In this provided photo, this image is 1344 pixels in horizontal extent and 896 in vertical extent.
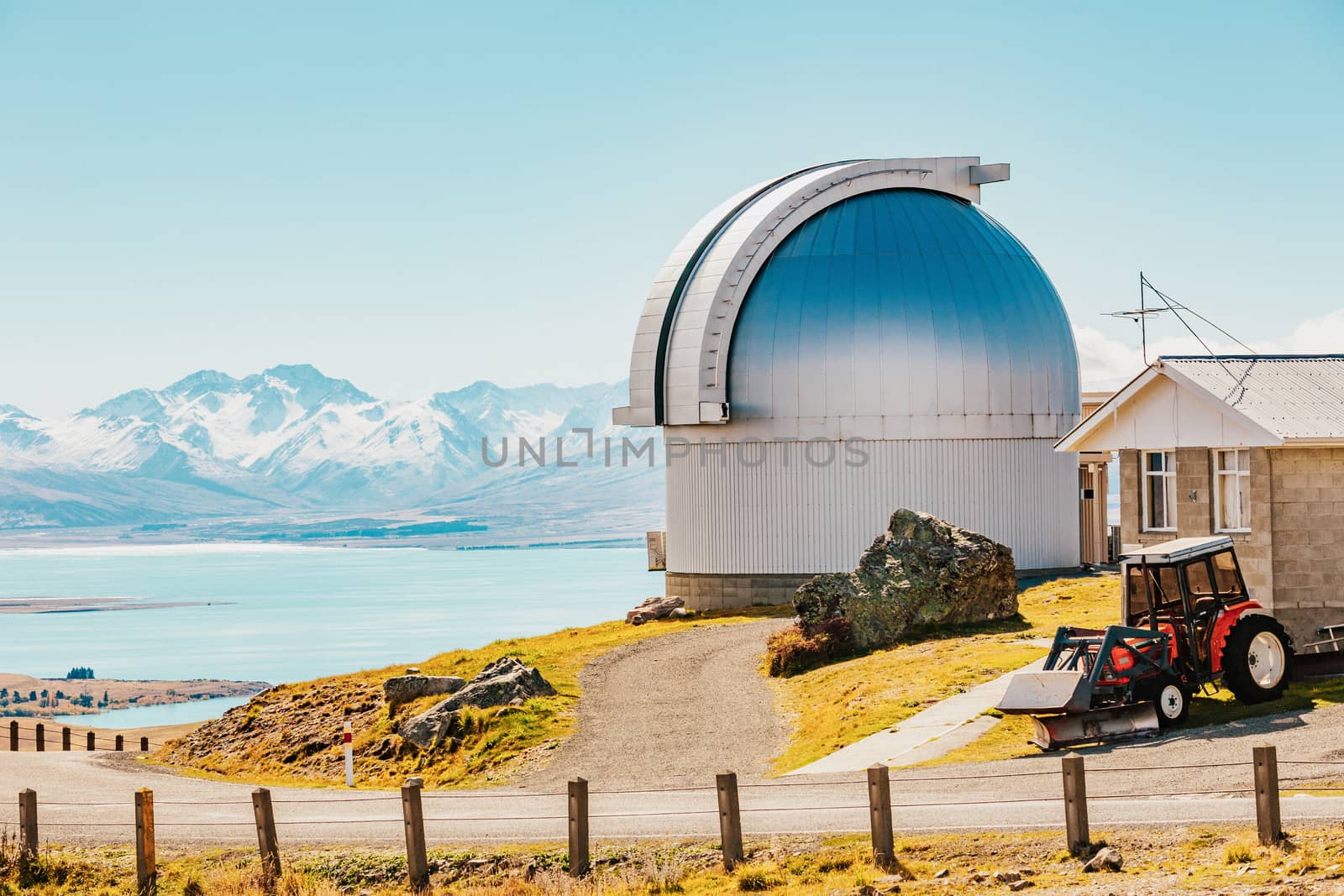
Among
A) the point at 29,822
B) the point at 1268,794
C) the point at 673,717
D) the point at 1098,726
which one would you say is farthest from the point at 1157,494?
the point at 29,822

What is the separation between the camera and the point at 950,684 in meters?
26.8

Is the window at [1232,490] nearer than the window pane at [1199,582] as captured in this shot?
No

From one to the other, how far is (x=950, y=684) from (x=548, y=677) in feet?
30.6

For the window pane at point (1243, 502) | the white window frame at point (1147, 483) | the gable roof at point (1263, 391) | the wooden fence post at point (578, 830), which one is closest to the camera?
the wooden fence post at point (578, 830)

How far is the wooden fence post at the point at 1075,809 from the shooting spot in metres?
14.5

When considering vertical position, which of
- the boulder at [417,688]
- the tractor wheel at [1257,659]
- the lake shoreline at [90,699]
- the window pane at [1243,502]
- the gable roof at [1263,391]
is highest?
the gable roof at [1263,391]

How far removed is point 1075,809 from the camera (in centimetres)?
1462

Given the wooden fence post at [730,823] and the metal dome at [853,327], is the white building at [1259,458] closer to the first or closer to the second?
the wooden fence post at [730,823]

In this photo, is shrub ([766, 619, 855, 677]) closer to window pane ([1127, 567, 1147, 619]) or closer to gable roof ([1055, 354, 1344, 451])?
gable roof ([1055, 354, 1344, 451])

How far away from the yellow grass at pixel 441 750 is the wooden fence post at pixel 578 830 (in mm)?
9233

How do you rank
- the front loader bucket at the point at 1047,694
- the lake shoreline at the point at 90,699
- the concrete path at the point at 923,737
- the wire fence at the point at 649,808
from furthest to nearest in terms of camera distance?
the lake shoreline at the point at 90,699
the concrete path at the point at 923,737
the front loader bucket at the point at 1047,694
the wire fence at the point at 649,808

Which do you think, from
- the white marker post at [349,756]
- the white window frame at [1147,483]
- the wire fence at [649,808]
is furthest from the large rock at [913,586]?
the wire fence at [649,808]

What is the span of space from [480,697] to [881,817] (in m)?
15.1

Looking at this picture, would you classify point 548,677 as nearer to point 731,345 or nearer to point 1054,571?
point 731,345
